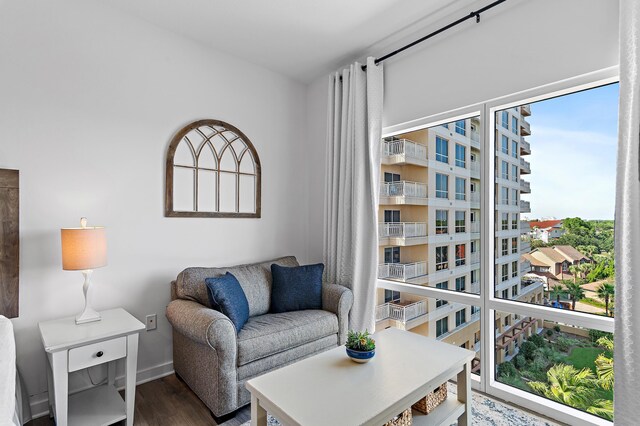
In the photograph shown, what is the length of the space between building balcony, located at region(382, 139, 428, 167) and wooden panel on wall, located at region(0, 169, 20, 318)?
8.77ft

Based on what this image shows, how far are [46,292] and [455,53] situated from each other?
10.6 feet

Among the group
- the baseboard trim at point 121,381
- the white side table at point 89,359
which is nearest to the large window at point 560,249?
the white side table at point 89,359

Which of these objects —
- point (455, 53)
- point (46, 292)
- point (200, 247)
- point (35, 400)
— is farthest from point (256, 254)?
point (455, 53)

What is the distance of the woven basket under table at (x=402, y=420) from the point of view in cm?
150

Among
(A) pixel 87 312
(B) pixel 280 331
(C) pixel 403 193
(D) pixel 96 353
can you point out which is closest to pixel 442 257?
(C) pixel 403 193

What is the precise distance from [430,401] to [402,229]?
1450mm

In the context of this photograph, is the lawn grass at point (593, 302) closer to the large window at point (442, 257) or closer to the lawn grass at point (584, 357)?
the lawn grass at point (584, 357)

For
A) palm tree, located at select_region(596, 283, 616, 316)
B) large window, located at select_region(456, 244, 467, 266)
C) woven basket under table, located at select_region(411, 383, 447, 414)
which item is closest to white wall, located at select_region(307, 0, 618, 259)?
large window, located at select_region(456, 244, 467, 266)

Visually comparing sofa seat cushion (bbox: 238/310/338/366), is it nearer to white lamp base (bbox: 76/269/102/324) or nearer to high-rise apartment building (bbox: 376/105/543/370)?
high-rise apartment building (bbox: 376/105/543/370)

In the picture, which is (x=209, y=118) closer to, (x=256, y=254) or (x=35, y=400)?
(x=256, y=254)

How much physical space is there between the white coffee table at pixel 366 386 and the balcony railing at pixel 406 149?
155cm

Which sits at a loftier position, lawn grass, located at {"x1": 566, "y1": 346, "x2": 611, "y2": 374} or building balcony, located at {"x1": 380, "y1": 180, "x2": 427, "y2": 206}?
building balcony, located at {"x1": 380, "y1": 180, "x2": 427, "y2": 206}

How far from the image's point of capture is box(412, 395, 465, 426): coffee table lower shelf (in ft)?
5.40

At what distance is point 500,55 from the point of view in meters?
2.18
